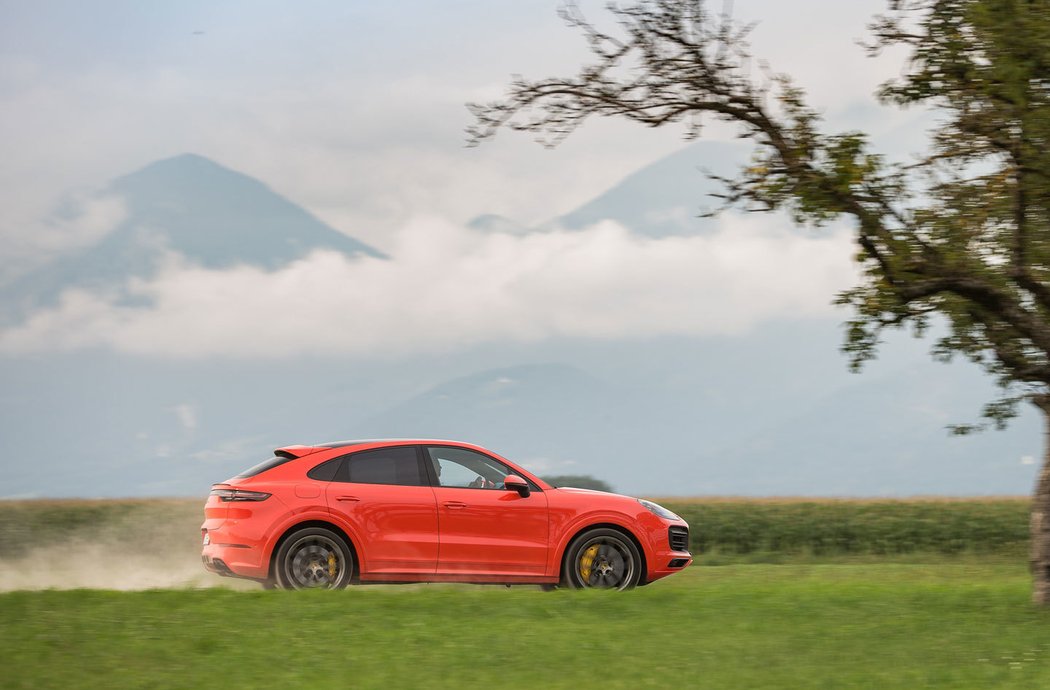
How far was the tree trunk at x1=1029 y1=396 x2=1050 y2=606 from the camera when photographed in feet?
38.9

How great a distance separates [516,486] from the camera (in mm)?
12398

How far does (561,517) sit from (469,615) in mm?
2040

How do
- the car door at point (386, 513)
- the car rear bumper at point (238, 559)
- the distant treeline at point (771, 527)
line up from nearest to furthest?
the car rear bumper at point (238, 559) < the car door at point (386, 513) < the distant treeline at point (771, 527)

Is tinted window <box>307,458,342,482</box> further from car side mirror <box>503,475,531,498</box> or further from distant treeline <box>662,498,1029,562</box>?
distant treeline <box>662,498,1029,562</box>

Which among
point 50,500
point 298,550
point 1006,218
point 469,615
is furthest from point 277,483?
point 50,500

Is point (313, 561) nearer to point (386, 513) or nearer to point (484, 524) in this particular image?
point (386, 513)

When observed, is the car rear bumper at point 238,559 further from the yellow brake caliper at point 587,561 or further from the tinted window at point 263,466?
the yellow brake caliper at point 587,561

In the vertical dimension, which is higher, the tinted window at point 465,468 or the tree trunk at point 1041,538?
the tinted window at point 465,468

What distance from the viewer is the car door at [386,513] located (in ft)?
39.3

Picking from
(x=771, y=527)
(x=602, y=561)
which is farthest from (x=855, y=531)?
(x=602, y=561)

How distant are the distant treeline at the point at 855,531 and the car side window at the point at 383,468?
14.5 meters

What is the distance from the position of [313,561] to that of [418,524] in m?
1.07

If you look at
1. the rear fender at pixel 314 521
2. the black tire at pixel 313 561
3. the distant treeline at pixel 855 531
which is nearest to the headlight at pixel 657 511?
the rear fender at pixel 314 521

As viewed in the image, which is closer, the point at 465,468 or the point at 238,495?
the point at 238,495
